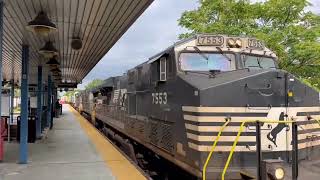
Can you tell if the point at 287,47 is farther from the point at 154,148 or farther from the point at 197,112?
the point at 197,112

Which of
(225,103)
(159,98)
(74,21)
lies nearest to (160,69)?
(159,98)

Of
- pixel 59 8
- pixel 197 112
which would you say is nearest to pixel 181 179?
pixel 197 112

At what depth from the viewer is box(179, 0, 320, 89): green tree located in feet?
68.8

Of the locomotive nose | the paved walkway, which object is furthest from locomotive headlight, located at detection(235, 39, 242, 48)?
the paved walkway

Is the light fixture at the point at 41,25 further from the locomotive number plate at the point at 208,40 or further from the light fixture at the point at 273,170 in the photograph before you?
the light fixture at the point at 273,170

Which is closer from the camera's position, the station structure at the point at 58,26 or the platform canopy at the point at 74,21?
the station structure at the point at 58,26

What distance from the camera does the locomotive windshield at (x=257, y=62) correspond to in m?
8.29

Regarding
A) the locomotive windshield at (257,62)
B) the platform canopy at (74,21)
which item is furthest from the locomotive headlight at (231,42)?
the platform canopy at (74,21)

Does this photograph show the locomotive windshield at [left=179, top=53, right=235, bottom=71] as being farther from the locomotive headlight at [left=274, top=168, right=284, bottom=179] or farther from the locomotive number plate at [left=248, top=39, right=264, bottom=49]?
the locomotive headlight at [left=274, top=168, right=284, bottom=179]

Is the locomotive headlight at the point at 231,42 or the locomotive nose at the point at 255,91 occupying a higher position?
the locomotive headlight at the point at 231,42

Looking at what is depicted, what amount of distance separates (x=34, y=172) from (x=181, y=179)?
328cm

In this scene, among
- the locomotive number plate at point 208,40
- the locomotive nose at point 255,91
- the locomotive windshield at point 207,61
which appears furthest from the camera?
the locomotive number plate at point 208,40

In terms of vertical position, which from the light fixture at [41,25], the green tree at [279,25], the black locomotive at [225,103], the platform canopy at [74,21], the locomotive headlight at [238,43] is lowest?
the black locomotive at [225,103]

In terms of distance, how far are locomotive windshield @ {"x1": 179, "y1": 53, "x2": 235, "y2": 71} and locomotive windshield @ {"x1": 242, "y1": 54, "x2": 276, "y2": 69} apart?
0.30 meters
